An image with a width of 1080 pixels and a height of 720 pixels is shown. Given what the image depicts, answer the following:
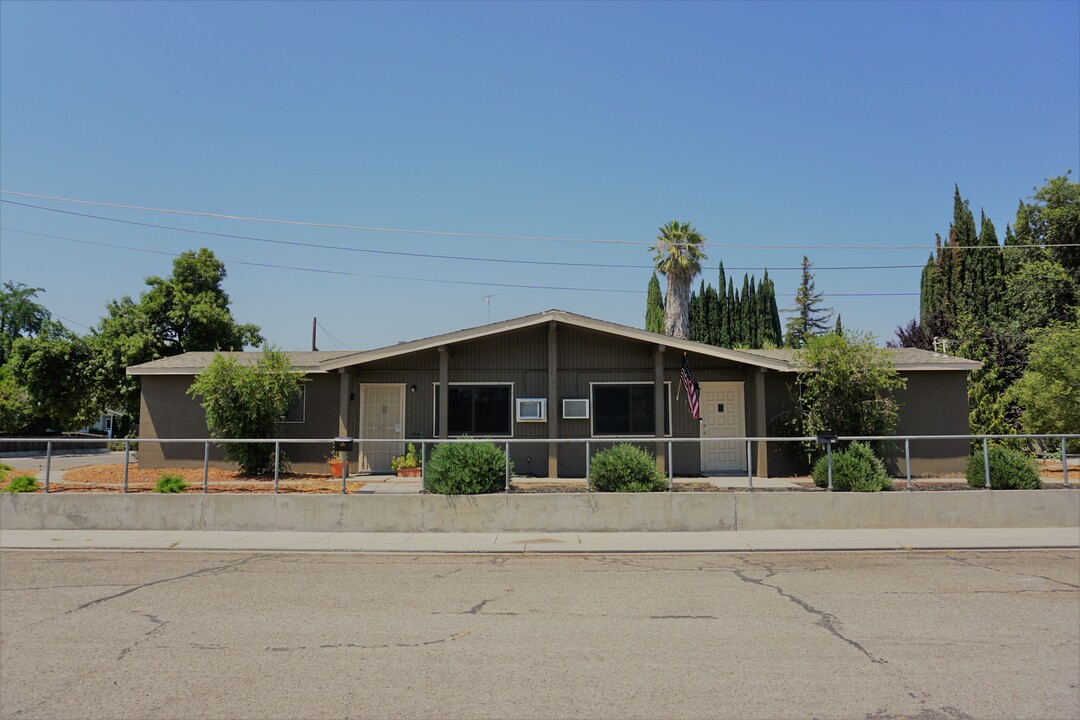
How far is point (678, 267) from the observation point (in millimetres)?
36469

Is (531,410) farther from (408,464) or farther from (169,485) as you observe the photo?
(169,485)

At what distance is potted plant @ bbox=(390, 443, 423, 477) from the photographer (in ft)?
54.7

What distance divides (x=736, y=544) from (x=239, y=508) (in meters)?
8.64

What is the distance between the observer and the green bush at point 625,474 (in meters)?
12.5

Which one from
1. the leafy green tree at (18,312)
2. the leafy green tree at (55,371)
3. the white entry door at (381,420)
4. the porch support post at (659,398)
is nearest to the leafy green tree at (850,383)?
the porch support post at (659,398)

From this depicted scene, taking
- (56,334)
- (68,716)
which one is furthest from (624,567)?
(56,334)

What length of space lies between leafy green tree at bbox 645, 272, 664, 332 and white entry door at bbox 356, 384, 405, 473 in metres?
30.6

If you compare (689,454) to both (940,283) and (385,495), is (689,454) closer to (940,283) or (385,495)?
(385,495)

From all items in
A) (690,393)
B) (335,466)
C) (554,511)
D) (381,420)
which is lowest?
(554,511)

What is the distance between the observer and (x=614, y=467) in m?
12.6

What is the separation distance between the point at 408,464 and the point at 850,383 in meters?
10.5

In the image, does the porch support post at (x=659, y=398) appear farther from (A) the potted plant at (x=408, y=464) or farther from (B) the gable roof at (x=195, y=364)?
(B) the gable roof at (x=195, y=364)

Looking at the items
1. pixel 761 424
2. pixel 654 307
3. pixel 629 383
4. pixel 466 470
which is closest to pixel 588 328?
pixel 629 383

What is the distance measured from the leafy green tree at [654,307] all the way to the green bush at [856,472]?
3358cm
